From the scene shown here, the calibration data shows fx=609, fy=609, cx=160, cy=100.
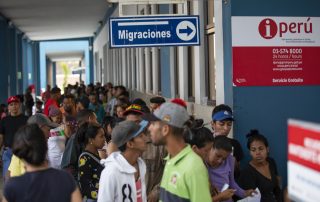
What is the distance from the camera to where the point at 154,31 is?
7812 mm

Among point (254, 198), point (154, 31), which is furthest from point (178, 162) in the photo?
point (154, 31)

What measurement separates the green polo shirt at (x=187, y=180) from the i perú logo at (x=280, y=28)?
397cm

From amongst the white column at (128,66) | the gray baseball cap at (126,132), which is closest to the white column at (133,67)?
the white column at (128,66)

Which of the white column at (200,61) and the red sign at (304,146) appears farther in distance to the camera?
the white column at (200,61)

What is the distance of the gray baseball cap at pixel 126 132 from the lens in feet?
14.7

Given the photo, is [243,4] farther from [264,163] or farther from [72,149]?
[72,149]

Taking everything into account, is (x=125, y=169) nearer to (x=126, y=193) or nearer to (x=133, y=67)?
(x=126, y=193)

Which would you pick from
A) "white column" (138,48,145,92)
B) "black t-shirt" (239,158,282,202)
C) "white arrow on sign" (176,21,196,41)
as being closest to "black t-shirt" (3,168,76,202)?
"black t-shirt" (239,158,282,202)

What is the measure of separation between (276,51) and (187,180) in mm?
4191

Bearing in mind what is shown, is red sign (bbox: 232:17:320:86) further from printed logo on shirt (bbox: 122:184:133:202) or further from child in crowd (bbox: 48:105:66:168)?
printed logo on shirt (bbox: 122:184:133:202)

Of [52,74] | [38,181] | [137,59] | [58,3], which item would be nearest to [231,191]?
[38,181]

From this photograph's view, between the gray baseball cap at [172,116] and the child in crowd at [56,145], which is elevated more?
the gray baseball cap at [172,116]

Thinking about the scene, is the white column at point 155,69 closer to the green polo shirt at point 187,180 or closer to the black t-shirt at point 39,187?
the black t-shirt at point 39,187

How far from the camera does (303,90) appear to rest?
741 cm
